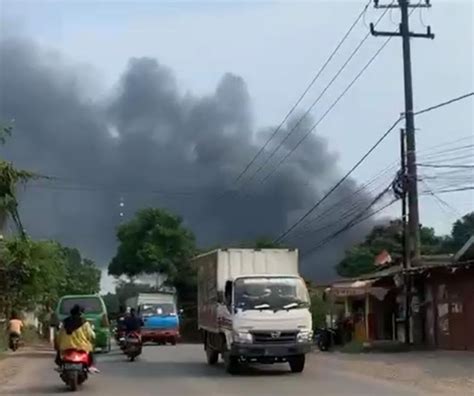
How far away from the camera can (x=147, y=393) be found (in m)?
17.1

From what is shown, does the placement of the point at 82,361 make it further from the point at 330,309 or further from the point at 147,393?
the point at 330,309

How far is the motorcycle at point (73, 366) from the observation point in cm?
1775

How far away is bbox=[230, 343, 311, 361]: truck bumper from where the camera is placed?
20.3 meters

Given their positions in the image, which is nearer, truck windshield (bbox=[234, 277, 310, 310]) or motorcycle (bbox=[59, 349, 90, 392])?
motorcycle (bbox=[59, 349, 90, 392])

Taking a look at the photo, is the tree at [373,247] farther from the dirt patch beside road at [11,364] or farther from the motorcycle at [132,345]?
the motorcycle at [132,345]

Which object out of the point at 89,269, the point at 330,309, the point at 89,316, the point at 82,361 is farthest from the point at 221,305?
the point at 89,269

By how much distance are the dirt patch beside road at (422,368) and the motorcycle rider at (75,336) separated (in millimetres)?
6422

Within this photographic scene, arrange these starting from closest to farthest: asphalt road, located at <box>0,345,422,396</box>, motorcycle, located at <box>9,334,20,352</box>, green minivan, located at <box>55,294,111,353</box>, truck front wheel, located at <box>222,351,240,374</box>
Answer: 1. asphalt road, located at <box>0,345,422,396</box>
2. truck front wheel, located at <box>222,351,240,374</box>
3. green minivan, located at <box>55,294,111,353</box>
4. motorcycle, located at <box>9,334,20,352</box>

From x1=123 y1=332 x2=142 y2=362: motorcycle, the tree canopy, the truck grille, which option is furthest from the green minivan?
the tree canopy

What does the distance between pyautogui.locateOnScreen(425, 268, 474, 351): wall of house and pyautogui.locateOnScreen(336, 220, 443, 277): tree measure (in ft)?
121

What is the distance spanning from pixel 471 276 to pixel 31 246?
16.4m

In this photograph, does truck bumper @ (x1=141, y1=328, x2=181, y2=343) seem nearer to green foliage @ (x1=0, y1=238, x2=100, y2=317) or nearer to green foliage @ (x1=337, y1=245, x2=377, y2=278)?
green foliage @ (x1=0, y1=238, x2=100, y2=317)

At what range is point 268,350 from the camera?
66.7 feet

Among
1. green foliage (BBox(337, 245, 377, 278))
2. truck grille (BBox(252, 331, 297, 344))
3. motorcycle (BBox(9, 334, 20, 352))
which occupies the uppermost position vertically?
green foliage (BBox(337, 245, 377, 278))
